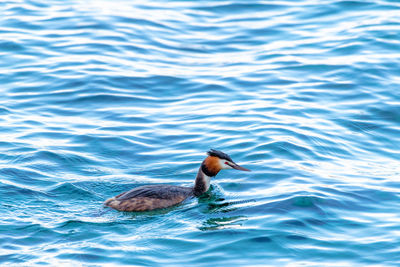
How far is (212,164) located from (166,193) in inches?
41.4

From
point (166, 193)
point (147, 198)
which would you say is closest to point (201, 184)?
point (166, 193)

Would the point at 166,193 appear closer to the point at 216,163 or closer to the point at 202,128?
the point at 216,163

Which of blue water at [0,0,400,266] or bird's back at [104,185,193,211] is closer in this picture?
blue water at [0,0,400,266]

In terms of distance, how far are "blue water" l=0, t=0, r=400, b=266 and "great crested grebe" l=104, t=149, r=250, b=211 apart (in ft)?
0.62

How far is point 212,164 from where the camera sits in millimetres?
12414

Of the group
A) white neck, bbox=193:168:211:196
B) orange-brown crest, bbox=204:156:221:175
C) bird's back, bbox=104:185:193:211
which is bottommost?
bird's back, bbox=104:185:193:211

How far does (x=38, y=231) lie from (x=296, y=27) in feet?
42.5

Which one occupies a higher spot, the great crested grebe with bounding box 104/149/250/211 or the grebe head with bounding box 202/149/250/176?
the grebe head with bounding box 202/149/250/176

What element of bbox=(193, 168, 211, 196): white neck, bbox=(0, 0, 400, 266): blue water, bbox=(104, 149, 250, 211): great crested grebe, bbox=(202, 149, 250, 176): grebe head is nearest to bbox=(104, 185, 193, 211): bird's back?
bbox=(104, 149, 250, 211): great crested grebe

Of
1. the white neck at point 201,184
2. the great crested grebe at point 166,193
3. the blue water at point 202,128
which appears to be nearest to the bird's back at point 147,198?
the great crested grebe at point 166,193

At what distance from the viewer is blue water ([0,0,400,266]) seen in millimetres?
10398

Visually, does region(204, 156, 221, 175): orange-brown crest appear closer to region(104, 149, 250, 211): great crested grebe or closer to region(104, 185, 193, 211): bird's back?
region(104, 149, 250, 211): great crested grebe

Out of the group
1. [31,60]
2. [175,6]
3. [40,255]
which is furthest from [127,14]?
[40,255]

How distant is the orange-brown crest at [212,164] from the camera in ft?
40.7
